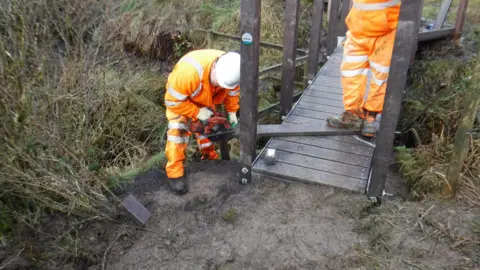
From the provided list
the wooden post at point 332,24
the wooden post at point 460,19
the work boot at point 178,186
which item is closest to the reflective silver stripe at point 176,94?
the work boot at point 178,186

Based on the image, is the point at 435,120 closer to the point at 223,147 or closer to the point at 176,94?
the point at 223,147

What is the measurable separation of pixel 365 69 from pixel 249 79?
1.26m

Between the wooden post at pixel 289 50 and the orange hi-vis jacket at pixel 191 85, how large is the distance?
994 millimetres

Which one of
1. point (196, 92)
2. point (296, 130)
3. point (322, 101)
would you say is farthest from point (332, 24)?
point (196, 92)

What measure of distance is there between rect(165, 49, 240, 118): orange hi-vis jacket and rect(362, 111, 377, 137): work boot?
1.54 metres

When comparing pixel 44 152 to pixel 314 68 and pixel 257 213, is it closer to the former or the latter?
pixel 257 213

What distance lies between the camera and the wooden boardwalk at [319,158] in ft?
11.1

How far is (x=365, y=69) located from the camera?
3.65 metres

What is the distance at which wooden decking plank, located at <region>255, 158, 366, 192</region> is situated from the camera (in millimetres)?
3276

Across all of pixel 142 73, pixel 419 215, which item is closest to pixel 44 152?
pixel 419 215

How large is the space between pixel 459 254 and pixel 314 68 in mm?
3543

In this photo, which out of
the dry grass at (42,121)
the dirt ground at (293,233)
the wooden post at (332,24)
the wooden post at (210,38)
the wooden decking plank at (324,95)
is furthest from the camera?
the wooden post at (210,38)

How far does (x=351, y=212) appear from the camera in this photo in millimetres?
3031

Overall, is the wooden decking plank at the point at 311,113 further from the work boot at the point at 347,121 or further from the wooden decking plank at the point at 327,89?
the wooden decking plank at the point at 327,89
